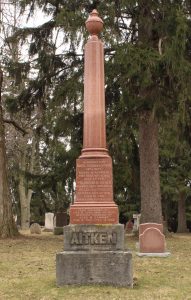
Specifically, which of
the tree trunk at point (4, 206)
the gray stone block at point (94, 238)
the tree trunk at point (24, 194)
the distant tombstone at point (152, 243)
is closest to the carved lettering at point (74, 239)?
the gray stone block at point (94, 238)

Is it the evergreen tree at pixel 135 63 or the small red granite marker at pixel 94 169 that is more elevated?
the evergreen tree at pixel 135 63

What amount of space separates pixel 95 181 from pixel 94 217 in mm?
563

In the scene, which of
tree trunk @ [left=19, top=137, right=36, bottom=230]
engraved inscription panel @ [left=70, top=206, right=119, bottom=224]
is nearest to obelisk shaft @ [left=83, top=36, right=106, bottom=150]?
engraved inscription panel @ [left=70, top=206, right=119, bottom=224]

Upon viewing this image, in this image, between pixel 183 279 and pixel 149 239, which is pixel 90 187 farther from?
pixel 149 239

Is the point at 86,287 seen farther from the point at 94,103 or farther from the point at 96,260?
the point at 94,103

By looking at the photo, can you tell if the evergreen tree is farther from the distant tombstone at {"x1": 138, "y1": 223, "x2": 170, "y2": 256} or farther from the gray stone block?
the gray stone block

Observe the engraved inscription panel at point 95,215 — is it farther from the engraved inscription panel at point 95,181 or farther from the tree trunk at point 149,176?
the tree trunk at point 149,176

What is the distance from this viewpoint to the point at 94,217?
24.6 ft

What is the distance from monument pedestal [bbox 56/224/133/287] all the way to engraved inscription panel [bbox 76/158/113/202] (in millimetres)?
535

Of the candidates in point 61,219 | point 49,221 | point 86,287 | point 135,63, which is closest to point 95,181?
point 86,287

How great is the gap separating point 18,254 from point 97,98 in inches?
204

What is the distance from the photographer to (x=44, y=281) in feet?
24.9

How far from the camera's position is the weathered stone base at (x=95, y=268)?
7059mm

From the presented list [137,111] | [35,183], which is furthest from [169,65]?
[35,183]
